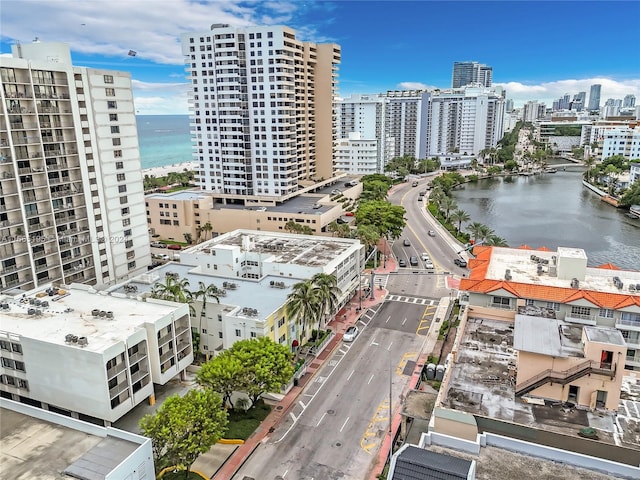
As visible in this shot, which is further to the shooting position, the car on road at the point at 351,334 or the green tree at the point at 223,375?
the car on road at the point at 351,334

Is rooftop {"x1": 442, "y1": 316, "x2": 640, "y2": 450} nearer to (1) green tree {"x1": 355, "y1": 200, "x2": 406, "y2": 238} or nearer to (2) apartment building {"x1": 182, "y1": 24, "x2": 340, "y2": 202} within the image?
(1) green tree {"x1": 355, "y1": 200, "x2": 406, "y2": 238}

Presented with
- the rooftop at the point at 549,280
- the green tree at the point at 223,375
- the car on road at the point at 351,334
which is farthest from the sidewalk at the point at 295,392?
the rooftop at the point at 549,280

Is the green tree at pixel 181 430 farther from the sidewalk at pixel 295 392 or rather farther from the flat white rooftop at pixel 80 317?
the flat white rooftop at pixel 80 317

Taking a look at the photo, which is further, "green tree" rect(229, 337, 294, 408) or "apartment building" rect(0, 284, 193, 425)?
"green tree" rect(229, 337, 294, 408)

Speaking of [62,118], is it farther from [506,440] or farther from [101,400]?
[506,440]

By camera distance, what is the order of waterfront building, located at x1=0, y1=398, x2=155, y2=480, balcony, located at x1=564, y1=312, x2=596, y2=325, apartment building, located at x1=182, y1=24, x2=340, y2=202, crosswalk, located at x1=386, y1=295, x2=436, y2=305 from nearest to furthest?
waterfront building, located at x1=0, y1=398, x2=155, y2=480 → balcony, located at x1=564, y1=312, x2=596, y2=325 → crosswalk, located at x1=386, y1=295, x2=436, y2=305 → apartment building, located at x1=182, y1=24, x2=340, y2=202

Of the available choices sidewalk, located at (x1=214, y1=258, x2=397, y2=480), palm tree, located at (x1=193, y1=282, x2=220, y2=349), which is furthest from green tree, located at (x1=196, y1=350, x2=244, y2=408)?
palm tree, located at (x1=193, y1=282, x2=220, y2=349)
